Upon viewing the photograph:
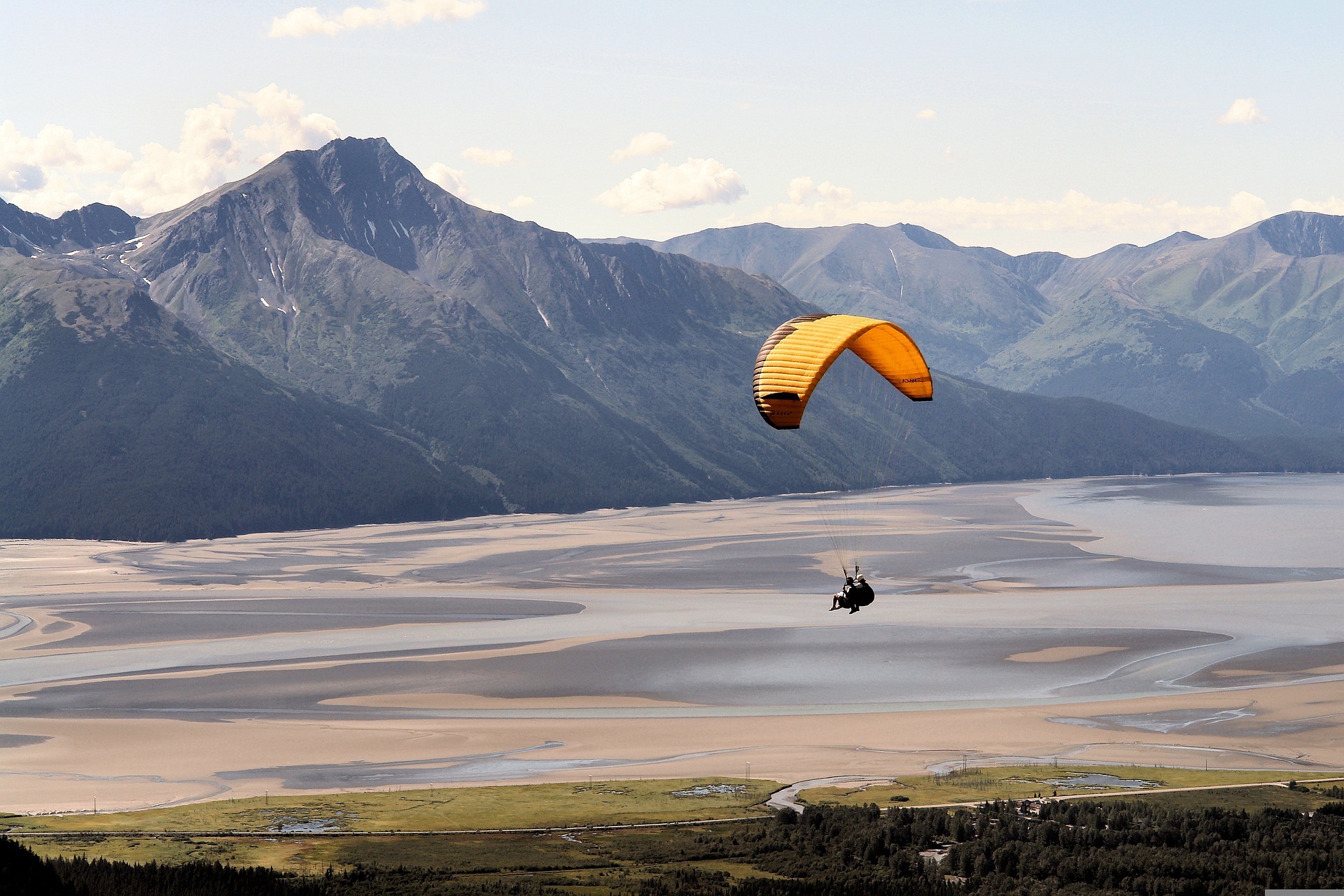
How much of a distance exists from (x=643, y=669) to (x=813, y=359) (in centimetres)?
4912

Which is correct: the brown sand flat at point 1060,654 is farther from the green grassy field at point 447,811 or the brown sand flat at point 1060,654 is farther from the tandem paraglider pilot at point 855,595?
the tandem paraglider pilot at point 855,595

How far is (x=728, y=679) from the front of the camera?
8338cm

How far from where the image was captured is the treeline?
1768 inches

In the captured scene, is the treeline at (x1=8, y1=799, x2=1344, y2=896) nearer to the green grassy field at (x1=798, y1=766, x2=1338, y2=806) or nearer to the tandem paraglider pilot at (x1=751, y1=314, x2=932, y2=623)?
the green grassy field at (x1=798, y1=766, x2=1338, y2=806)

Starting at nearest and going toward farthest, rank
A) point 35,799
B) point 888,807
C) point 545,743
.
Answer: point 888,807 → point 35,799 → point 545,743

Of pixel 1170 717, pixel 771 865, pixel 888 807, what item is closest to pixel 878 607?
pixel 1170 717

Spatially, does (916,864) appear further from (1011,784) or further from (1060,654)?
(1060,654)

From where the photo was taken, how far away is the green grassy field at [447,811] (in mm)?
53500

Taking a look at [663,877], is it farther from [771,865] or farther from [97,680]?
[97,680]

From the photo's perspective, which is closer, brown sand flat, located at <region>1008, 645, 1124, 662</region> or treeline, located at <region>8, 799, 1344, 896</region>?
treeline, located at <region>8, 799, 1344, 896</region>

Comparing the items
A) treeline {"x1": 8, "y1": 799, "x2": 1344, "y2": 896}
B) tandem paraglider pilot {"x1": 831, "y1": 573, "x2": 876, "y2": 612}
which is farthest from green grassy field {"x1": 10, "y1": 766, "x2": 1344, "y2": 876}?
tandem paraglider pilot {"x1": 831, "y1": 573, "x2": 876, "y2": 612}

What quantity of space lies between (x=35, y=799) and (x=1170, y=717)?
2196 inches

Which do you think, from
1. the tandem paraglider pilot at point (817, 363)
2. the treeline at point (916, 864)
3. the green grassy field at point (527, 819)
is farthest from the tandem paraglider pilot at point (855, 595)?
the green grassy field at point (527, 819)

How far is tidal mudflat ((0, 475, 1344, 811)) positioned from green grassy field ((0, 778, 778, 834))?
292 cm
